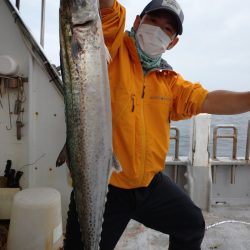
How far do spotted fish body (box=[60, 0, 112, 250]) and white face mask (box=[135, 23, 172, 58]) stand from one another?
0.93m

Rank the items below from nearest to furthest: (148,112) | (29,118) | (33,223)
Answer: (148,112)
(33,223)
(29,118)

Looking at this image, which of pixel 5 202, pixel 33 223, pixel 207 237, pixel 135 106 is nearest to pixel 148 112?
pixel 135 106

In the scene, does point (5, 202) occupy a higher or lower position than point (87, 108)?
lower

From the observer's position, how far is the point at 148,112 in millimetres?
2715

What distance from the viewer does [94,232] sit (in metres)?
2.21

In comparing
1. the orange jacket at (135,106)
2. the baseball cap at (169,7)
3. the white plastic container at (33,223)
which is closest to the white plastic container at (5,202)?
the white plastic container at (33,223)

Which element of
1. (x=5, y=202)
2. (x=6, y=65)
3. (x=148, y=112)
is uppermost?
(x=6, y=65)

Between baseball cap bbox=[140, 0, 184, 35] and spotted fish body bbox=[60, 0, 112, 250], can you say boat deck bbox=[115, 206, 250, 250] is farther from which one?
baseball cap bbox=[140, 0, 184, 35]

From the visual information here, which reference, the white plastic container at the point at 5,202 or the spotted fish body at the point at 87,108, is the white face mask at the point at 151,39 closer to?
the spotted fish body at the point at 87,108

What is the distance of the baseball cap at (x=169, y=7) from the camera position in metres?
2.62

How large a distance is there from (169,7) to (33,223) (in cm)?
254

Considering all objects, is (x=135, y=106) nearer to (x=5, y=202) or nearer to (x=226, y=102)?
(x=226, y=102)

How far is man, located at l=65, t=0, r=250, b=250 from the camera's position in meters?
2.57

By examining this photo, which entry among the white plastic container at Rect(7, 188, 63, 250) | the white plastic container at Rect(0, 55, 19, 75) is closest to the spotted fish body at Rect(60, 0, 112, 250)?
the white plastic container at Rect(7, 188, 63, 250)
